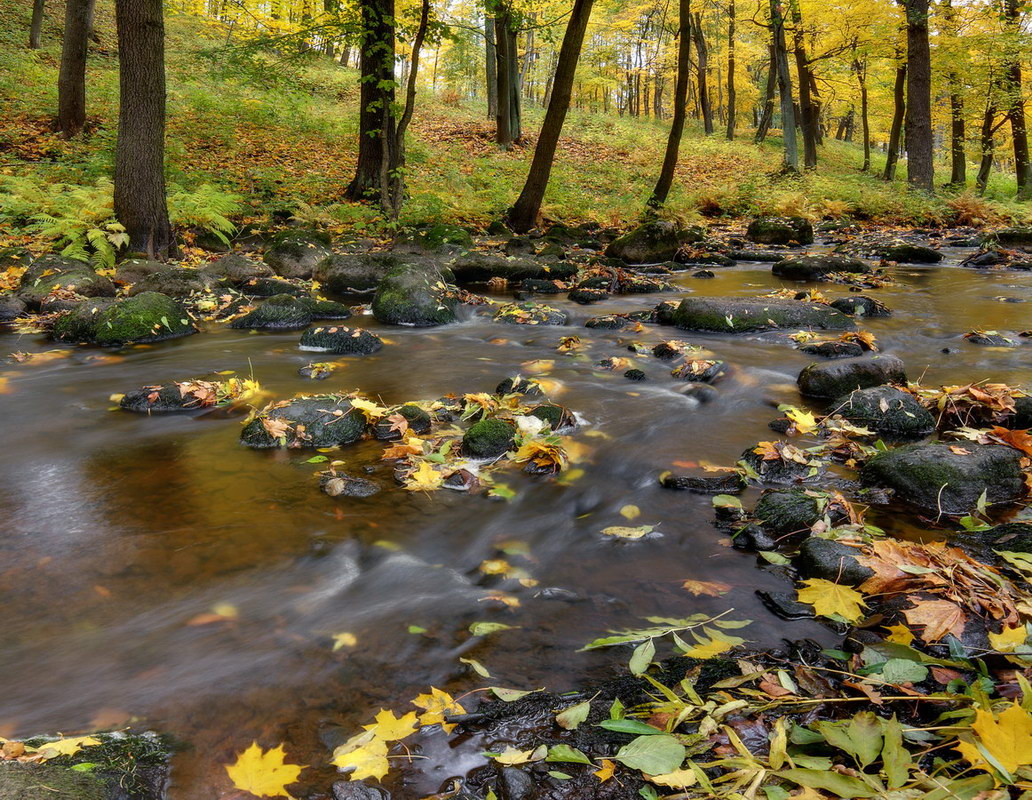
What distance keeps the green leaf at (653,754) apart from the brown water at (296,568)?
47 cm

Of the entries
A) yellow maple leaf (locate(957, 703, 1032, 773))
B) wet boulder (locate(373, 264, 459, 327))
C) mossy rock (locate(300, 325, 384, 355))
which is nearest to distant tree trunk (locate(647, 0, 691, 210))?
wet boulder (locate(373, 264, 459, 327))

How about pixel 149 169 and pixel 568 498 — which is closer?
pixel 568 498

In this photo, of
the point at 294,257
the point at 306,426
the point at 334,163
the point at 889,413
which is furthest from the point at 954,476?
the point at 334,163

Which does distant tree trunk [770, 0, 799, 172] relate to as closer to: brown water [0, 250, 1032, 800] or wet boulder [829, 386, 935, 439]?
brown water [0, 250, 1032, 800]

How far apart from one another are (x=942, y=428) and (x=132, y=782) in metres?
4.93

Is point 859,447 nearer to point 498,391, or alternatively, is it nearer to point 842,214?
point 498,391

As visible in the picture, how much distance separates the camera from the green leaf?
68.7 inches

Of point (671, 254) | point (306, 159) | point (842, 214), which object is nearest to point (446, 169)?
point (306, 159)

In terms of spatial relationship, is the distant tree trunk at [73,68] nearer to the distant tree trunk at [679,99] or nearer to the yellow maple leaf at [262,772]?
the distant tree trunk at [679,99]

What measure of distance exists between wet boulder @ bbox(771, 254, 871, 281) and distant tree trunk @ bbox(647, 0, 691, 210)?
4767mm

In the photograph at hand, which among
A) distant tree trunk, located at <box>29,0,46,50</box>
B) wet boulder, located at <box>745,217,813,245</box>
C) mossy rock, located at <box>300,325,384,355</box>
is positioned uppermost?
distant tree trunk, located at <box>29,0,46,50</box>

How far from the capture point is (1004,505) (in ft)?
11.1

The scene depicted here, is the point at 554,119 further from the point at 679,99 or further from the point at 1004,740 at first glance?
the point at 1004,740

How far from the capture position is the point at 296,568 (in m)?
3.12
